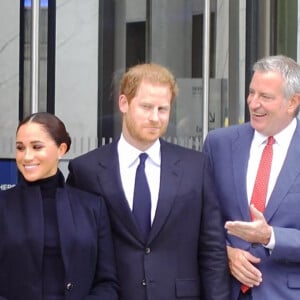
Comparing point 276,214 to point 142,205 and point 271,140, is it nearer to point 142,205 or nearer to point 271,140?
point 271,140

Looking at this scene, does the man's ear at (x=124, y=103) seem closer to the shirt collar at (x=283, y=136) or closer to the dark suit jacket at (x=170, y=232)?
the dark suit jacket at (x=170, y=232)

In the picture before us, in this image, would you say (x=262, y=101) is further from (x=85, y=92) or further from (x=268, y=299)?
(x=85, y=92)

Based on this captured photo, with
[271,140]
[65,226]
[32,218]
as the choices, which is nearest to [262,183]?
[271,140]

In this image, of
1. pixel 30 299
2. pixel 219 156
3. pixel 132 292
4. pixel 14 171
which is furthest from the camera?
pixel 14 171

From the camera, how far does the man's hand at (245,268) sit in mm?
3689

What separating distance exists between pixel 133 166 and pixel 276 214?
62cm

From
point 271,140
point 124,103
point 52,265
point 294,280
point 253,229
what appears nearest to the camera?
point 52,265

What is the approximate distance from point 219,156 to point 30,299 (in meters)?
1.07

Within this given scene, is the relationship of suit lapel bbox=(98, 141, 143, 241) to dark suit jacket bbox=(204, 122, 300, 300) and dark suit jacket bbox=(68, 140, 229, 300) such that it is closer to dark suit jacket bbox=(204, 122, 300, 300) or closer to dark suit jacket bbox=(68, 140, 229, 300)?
dark suit jacket bbox=(68, 140, 229, 300)

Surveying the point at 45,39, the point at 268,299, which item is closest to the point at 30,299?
the point at 268,299

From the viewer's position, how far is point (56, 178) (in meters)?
3.53

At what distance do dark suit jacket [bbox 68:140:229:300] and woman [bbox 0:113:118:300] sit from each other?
3.0 inches

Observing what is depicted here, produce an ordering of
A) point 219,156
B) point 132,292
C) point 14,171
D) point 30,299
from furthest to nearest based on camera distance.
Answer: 1. point 14,171
2. point 219,156
3. point 132,292
4. point 30,299

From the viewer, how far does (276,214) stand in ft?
12.1
